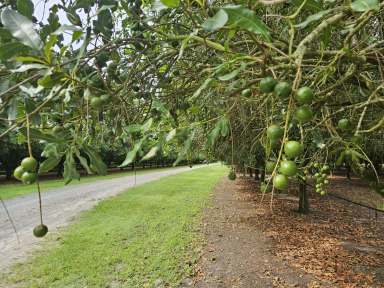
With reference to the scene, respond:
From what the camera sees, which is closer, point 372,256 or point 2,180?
point 372,256

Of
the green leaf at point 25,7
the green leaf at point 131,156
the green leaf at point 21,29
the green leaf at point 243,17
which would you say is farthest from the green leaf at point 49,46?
the green leaf at point 243,17

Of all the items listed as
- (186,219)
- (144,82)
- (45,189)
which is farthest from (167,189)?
(144,82)

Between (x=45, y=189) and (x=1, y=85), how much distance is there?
22.5 meters

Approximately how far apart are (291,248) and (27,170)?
356 inches

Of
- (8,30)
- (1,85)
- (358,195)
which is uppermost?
(8,30)

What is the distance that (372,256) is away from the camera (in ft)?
29.7

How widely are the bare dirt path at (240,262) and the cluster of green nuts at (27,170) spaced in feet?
20.0

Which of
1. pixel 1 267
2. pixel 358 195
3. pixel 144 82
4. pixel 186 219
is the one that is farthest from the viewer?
pixel 358 195

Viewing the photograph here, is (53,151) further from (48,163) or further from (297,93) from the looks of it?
(297,93)

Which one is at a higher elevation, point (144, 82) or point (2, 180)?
point (144, 82)

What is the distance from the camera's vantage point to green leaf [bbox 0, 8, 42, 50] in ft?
4.18

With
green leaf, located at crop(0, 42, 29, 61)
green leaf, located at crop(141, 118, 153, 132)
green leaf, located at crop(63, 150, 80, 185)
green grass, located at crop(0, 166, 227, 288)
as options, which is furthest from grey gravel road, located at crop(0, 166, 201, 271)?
green leaf, located at crop(0, 42, 29, 61)

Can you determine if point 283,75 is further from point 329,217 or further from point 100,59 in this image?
point 329,217

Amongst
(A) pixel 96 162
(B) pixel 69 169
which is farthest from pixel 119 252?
(A) pixel 96 162
